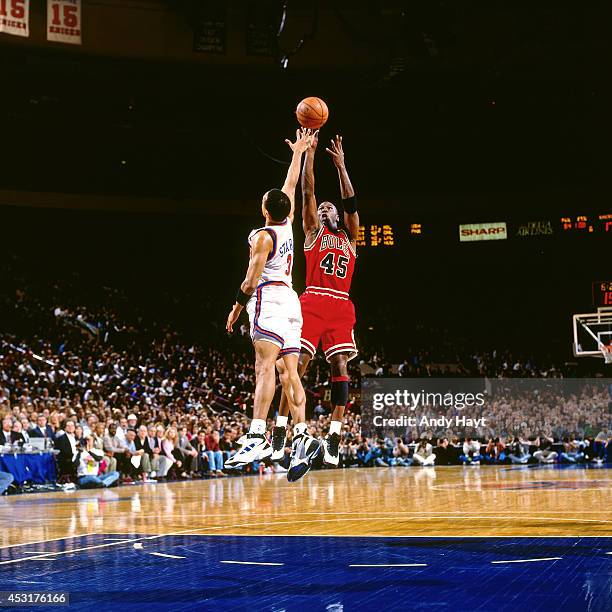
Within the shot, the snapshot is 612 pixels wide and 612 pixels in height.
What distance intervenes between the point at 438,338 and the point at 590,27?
469 inches

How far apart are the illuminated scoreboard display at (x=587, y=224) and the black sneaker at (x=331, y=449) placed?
24600 millimetres

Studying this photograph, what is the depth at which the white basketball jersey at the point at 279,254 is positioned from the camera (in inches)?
207

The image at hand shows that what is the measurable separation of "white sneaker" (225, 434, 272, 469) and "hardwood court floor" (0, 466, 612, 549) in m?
4.87

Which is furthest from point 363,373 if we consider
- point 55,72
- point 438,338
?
point 55,72

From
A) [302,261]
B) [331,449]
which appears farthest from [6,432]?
[302,261]

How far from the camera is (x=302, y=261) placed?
3122 centimetres

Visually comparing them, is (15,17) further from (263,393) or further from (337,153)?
(263,393)

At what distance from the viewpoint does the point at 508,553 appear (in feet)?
26.9

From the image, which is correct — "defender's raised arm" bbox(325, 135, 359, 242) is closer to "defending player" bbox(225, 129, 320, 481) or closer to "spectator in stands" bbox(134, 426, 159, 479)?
"defending player" bbox(225, 129, 320, 481)

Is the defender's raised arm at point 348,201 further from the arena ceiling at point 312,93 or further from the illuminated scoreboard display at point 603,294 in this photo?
the illuminated scoreboard display at point 603,294

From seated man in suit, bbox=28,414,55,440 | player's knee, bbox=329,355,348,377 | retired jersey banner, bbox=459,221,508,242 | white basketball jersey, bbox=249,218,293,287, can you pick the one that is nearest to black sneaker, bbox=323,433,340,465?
player's knee, bbox=329,355,348,377

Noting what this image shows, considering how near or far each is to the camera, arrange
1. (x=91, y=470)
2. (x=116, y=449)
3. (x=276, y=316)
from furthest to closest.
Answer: (x=116, y=449) < (x=91, y=470) < (x=276, y=316)

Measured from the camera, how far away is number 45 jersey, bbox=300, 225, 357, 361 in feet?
19.2

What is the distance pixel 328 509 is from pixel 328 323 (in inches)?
289
